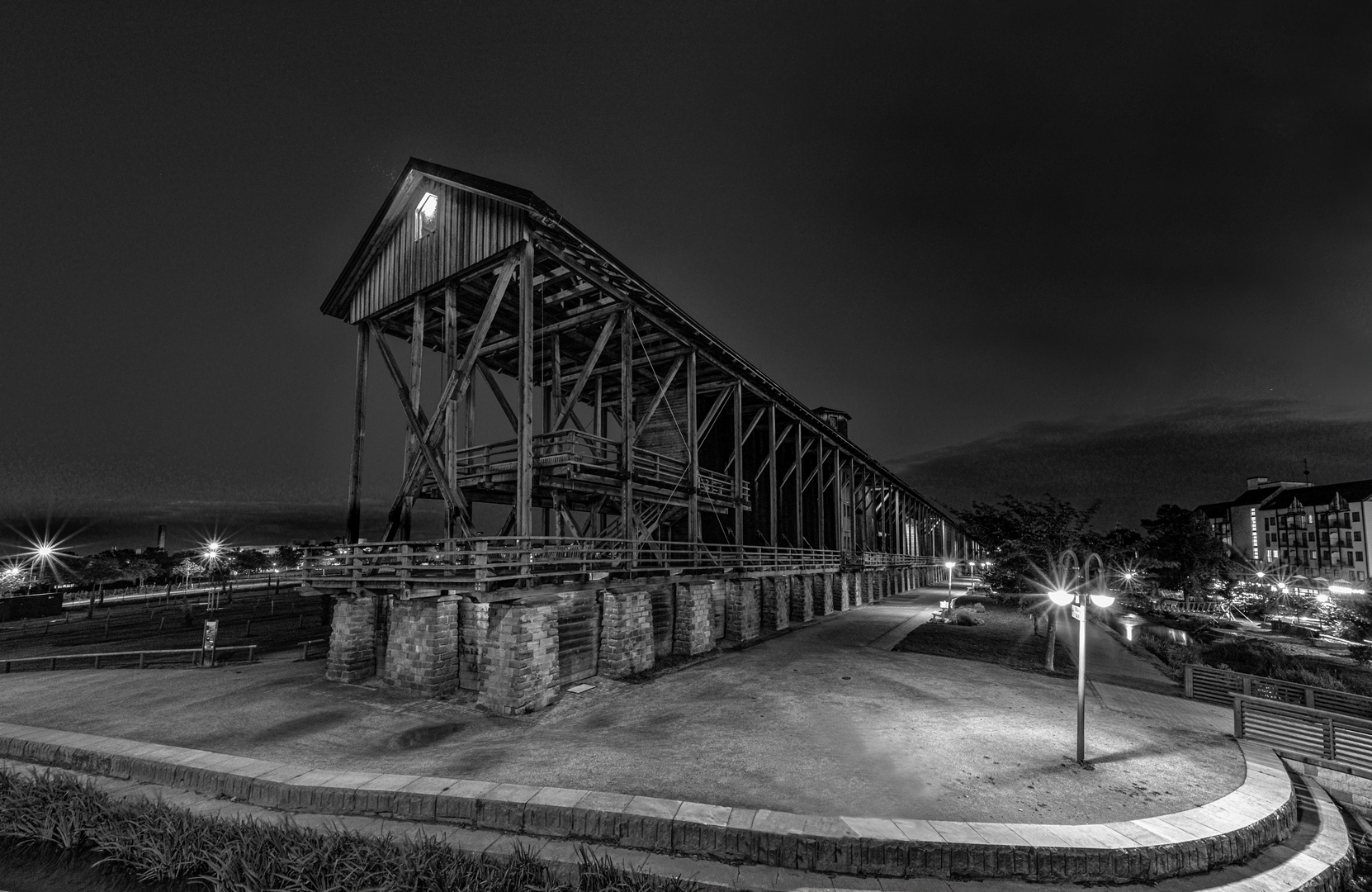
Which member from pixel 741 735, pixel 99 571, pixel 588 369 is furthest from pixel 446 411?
pixel 99 571

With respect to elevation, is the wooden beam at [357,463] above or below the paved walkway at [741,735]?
above

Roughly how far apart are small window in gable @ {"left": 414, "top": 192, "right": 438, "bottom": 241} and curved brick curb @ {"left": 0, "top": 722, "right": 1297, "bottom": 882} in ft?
50.3

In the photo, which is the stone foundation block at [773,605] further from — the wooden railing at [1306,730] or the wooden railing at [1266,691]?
the wooden railing at [1306,730]

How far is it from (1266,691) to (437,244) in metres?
23.4

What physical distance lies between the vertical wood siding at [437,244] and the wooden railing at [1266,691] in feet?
61.2

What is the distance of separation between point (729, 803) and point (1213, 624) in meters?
39.1

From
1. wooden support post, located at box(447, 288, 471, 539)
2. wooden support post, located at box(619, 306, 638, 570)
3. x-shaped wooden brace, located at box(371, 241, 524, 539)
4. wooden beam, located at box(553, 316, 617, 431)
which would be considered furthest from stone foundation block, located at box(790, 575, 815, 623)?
wooden support post, located at box(447, 288, 471, 539)

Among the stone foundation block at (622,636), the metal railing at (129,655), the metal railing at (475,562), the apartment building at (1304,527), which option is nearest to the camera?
the metal railing at (475,562)

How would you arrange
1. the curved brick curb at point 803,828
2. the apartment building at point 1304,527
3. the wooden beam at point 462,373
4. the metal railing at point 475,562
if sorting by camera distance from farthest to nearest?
the apartment building at point 1304,527, the wooden beam at point 462,373, the metal railing at point 475,562, the curved brick curb at point 803,828

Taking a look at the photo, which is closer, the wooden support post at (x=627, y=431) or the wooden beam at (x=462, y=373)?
the wooden beam at (x=462, y=373)

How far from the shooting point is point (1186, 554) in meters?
43.0

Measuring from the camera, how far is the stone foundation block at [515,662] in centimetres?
1059

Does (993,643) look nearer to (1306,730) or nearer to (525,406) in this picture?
(1306,730)

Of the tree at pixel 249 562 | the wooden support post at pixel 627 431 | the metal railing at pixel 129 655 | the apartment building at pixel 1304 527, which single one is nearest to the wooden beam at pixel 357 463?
the metal railing at pixel 129 655
